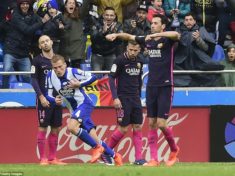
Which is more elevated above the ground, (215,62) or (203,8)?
(203,8)

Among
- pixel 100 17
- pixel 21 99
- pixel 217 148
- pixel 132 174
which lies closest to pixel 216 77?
pixel 217 148

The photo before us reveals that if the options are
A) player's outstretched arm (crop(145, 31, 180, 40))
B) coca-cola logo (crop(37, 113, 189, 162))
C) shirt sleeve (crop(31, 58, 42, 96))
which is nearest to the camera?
player's outstretched arm (crop(145, 31, 180, 40))

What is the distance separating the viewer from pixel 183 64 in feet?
57.8

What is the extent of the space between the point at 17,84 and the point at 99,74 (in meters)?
1.68

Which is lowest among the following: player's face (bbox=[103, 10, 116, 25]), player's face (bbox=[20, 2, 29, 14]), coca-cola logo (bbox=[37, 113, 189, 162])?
coca-cola logo (bbox=[37, 113, 189, 162])

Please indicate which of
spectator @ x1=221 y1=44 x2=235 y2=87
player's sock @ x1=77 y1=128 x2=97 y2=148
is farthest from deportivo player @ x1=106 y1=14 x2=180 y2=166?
spectator @ x1=221 y1=44 x2=235 y2=87

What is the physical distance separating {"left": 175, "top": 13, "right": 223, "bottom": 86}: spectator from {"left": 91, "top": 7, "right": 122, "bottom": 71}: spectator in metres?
1.34

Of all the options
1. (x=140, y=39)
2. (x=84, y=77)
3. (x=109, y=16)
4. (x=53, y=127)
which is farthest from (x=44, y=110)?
(x=109, y=16)

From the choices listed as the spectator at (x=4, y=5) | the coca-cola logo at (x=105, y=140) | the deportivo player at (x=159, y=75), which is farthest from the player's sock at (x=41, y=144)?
the spectator at (x=4, y=5)

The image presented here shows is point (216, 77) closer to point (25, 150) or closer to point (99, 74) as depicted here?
point (99, 74)

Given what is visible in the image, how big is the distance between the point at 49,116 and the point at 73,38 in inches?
115

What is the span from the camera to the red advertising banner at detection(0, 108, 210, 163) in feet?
55.3

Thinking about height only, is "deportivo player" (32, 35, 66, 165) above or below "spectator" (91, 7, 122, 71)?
below

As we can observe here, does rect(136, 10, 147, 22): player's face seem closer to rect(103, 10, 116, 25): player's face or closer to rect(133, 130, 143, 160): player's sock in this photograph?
rect(103, 10, 116, 25): player's face
